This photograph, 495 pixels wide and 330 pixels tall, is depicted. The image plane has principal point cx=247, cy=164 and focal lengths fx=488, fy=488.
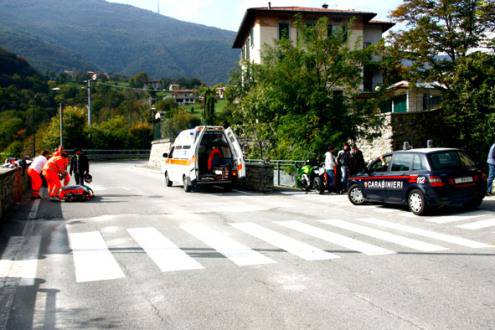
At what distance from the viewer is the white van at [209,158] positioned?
17.1 meters

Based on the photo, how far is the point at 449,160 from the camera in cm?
1132

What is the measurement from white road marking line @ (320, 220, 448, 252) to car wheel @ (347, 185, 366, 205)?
10.0 ft

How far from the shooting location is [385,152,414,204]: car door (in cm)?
1160

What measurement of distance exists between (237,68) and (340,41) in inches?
560

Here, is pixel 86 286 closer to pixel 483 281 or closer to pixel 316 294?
pixel 316 294

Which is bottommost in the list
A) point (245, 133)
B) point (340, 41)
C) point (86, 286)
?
point (86, 286)

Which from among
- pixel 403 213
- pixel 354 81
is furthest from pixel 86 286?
pixel 354 81

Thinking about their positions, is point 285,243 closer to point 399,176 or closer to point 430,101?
point 399,176

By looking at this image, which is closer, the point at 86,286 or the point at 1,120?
the point at 86,286

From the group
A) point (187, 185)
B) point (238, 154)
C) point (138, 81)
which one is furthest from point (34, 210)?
point (138, 81)

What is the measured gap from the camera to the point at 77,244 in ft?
27.5

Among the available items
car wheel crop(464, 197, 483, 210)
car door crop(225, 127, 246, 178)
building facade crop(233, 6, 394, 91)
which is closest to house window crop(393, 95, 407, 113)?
building facade crop(233, 6, 394, 91)

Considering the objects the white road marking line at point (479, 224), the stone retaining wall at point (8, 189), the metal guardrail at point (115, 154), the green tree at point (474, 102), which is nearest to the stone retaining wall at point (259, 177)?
the stone retaining wall at point (8, 189)

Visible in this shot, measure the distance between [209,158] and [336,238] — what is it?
9457mm
